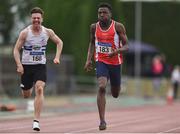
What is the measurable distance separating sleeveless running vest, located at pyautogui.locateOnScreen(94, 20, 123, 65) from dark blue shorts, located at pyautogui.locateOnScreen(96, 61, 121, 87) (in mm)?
82

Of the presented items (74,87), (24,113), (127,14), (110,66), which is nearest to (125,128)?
(110,66)

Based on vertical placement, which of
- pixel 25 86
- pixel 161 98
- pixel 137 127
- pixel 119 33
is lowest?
pixel 161 98

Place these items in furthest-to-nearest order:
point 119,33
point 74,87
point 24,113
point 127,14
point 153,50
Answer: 1. point 127,14
2. point 153,50
3. point 74,87
4. point 24,113
5. point 119,33

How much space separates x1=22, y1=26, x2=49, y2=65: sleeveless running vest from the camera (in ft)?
43.1

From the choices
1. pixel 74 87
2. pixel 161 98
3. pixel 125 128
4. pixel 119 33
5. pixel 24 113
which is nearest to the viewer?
pixel 119 33

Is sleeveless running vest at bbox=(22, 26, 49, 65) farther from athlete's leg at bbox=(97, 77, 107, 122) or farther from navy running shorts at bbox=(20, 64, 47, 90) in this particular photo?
athlete's leg at bbox=(97, 77, 107, 122)

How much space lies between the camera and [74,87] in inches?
1234

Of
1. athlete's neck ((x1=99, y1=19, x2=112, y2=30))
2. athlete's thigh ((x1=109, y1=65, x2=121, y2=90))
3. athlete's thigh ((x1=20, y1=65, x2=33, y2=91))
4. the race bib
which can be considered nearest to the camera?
athlete's neck ((x1=99, y1=19, x2=112, y2=30))

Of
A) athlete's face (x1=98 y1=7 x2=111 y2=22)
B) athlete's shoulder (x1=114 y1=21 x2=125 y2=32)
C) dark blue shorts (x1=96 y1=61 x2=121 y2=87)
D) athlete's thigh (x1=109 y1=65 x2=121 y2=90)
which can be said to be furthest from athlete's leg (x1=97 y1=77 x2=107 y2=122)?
athlete's face (x1=98 y1=7 x2=111 y2=22)

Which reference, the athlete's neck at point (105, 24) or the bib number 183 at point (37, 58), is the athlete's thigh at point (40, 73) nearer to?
the bib number 183 at point (37, 58)

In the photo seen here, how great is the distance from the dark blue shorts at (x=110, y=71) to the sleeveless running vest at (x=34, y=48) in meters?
1.08

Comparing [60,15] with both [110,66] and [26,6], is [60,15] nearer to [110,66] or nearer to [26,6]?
[26,6]

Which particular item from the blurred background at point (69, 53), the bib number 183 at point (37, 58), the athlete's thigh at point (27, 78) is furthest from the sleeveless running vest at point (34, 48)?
the blurred background at point (69, 53)

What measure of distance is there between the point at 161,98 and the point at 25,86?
21171mm
